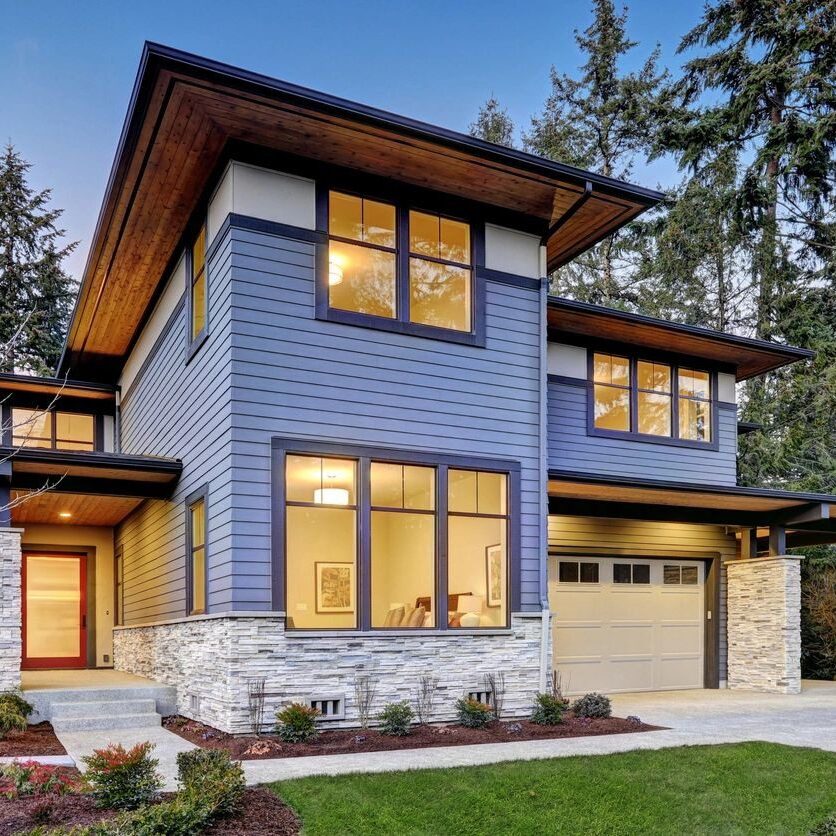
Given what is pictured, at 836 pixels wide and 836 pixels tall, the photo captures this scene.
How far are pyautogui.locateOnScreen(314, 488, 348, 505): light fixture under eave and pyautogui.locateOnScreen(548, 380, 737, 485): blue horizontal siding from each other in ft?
12.6

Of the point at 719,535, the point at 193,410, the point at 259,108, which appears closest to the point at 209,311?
the point at 193,410

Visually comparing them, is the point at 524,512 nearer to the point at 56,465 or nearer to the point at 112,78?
the point at 56,465

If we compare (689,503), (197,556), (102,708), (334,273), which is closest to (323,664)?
(197,556)

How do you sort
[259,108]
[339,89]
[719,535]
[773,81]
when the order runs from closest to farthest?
[259,108] → [719,535] → [773,81] → [339,89]

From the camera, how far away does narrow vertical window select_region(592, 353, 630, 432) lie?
12570 millimetres

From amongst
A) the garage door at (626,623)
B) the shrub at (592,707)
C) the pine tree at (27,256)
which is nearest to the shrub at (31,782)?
the shrub at (592,707)

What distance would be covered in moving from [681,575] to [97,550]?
32.4 feet

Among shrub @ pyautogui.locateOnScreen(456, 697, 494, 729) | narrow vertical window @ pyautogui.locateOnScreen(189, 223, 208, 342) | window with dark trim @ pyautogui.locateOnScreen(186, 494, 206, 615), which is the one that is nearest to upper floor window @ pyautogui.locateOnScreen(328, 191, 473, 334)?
narrow vertical window @ pyautogui.locateOnScreen(189, 223, 208, 342)

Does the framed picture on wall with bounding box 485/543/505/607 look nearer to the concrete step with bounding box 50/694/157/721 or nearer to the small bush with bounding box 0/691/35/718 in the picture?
the concrete step with bounding box 50/694/157/721

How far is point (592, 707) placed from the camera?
9.03 m

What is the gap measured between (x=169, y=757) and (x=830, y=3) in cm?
2067

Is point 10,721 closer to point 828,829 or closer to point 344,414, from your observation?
point 344,414

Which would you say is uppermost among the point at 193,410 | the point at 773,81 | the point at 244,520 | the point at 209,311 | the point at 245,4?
the point at 245,4

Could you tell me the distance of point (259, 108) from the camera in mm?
7844
